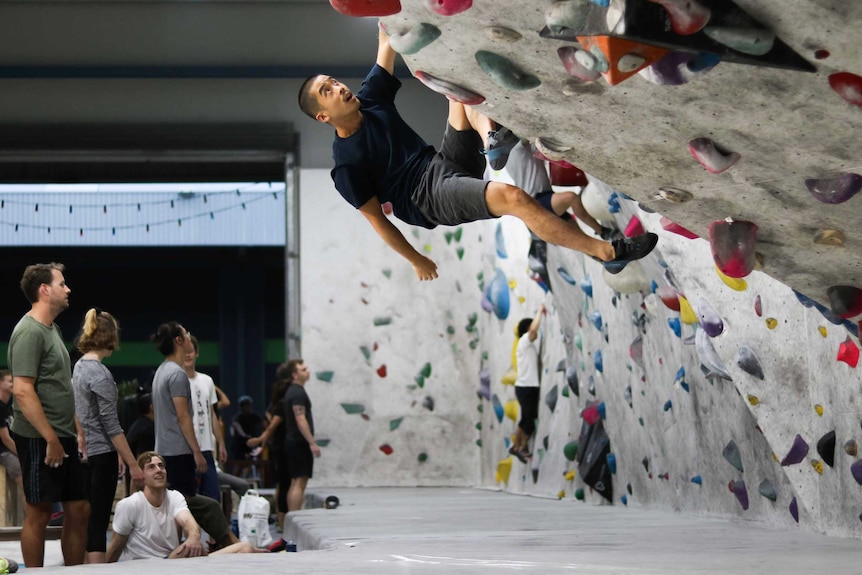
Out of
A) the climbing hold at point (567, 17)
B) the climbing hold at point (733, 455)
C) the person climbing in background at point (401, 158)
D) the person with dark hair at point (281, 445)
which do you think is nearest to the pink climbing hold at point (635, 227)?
the climbing hold at point (733, 455)

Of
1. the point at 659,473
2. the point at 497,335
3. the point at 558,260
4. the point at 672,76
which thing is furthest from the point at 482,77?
the point at 497,335

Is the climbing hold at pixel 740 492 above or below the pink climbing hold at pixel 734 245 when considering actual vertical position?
below

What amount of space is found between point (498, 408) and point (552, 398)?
6.13 ft

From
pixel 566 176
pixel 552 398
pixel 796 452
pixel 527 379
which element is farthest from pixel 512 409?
pixel 796 452

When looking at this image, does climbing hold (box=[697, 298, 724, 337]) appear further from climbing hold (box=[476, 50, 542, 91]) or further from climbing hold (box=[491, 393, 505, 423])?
climbing hold (box=[491, 393, 505, 423])

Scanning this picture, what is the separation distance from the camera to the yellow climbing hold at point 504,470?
904 cm

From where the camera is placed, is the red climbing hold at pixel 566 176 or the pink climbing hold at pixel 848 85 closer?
the pink climbing hold at pixel 848 85

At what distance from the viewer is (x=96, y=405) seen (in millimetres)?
4430

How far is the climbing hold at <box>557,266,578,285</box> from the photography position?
6629 millimetres

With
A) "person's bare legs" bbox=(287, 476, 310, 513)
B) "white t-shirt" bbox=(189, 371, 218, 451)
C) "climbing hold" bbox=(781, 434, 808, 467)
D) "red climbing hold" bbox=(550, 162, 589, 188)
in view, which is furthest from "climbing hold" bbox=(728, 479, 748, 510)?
"person's bare legs" bbox=(287, 476, 310, 513)

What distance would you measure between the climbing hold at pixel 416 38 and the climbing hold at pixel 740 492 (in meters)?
2.94

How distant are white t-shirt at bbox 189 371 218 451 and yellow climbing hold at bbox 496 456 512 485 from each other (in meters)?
3.89

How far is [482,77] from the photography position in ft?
8.60

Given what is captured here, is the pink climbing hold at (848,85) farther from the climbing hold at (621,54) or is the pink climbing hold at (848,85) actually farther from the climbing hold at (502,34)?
the climbing hold at (502,34)
